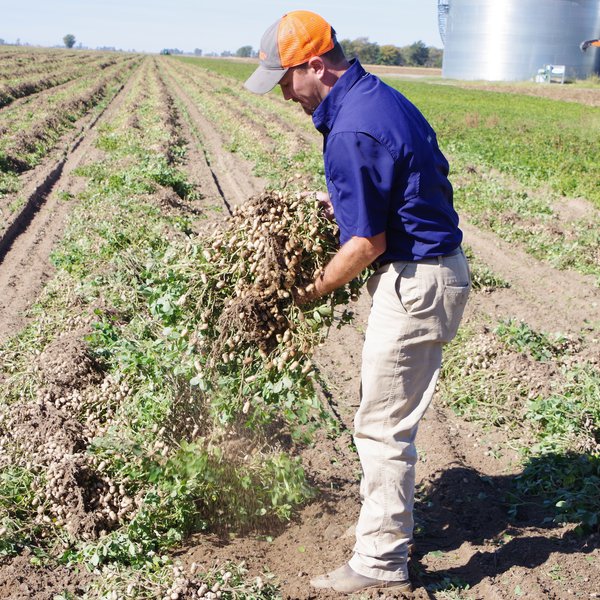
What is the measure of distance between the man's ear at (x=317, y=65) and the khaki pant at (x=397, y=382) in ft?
2.72

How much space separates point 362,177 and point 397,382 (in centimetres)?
90

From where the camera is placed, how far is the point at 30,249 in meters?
8.53

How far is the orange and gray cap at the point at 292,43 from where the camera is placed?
109 inches

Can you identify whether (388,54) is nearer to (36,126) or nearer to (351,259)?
(36,126)

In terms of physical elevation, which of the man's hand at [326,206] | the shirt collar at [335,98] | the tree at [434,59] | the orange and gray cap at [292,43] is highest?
the tree at [434,59]

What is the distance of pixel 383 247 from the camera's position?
9.16 ft

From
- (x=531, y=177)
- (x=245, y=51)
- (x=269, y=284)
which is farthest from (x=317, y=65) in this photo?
(x=245, y=51)

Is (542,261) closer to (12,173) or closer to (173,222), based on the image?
(173,222)

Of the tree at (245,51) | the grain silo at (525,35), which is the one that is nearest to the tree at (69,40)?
the tree at (245,51)

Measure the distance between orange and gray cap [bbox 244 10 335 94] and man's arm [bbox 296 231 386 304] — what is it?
28.1 inches

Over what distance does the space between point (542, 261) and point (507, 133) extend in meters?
11.3

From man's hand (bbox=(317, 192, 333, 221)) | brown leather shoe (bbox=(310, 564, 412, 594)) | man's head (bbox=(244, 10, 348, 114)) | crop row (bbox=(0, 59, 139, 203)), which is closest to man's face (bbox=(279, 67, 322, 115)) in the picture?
man's head (bbox=(244, 10, 348, 114))

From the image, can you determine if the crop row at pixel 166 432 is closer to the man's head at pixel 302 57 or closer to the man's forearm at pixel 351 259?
the man's forearm at pixel 351 259

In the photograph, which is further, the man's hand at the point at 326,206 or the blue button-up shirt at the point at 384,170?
the man's hand at the point at 326,206
